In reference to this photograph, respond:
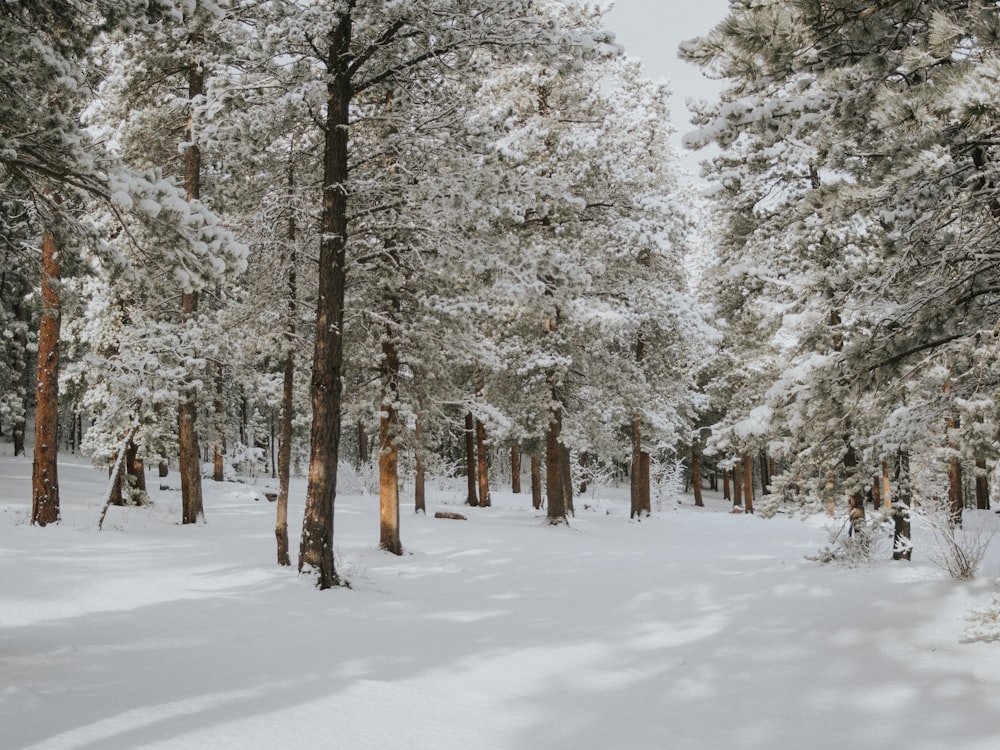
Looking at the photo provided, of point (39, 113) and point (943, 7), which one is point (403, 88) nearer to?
point (39, 113)

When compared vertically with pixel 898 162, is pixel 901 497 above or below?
below

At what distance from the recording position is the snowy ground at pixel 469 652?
14.9ft

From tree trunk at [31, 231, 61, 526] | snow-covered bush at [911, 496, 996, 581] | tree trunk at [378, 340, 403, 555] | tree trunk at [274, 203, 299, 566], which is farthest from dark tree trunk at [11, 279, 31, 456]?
snow-covered bush at [911, 496, 996, 581]

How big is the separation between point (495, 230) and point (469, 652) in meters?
7.72

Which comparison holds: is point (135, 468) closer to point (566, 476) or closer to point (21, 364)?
point (566, 476)

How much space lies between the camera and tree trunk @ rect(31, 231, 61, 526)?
13336mm

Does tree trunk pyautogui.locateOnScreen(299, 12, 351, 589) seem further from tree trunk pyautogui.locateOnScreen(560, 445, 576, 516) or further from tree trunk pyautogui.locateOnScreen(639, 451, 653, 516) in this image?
tree trunk pyautogui.locateOnScreen(639, 451, 653, 516)

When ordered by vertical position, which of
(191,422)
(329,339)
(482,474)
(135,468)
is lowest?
(482,474)

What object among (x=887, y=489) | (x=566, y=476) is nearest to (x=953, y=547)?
(x=887, y=489)

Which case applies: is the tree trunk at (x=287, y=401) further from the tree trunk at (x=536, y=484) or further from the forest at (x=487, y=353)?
the tree trunk at (x=536, y=484)

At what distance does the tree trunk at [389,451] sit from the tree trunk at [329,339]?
368cm

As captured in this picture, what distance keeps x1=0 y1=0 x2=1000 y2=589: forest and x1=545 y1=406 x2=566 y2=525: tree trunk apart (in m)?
0.08

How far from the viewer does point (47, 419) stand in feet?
44.9

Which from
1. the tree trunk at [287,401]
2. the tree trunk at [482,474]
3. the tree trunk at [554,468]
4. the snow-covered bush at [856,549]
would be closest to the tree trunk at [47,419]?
the tree trunk at [287,401]
